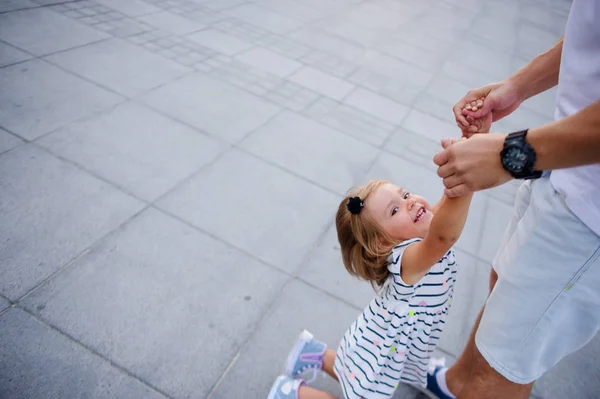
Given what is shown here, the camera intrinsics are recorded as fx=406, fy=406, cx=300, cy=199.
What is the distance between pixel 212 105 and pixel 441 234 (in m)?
2.97

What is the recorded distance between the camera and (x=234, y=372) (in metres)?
1.90

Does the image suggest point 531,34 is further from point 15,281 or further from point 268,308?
point 15,281

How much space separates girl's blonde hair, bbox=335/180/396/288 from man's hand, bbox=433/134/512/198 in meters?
0.46

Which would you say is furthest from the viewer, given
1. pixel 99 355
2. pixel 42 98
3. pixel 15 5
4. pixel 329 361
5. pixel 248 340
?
pixel 15 5

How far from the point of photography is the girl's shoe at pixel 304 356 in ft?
6.22

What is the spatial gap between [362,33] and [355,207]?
218 inches

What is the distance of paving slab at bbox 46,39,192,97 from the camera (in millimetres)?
3705

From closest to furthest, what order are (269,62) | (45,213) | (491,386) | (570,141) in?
(570,141) < (491,386) < (45,213) < (269,62)

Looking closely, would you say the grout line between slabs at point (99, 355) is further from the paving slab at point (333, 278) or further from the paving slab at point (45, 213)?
the paving slab at point (333, 278)

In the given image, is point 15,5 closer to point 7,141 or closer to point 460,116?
point 7,141

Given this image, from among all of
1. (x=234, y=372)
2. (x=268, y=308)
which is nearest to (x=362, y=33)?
(x=268, y=308)

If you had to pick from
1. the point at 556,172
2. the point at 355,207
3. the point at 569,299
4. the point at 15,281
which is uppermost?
the point at 556,172

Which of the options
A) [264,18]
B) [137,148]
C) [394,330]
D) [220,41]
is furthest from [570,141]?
[264,18]

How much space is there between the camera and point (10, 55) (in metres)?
3.63
